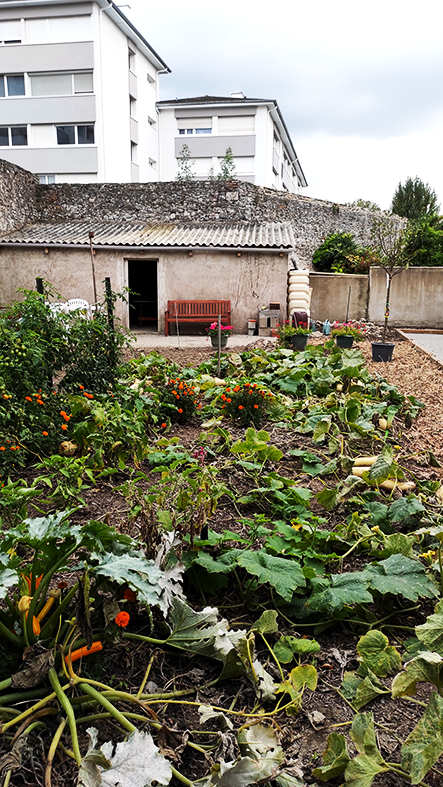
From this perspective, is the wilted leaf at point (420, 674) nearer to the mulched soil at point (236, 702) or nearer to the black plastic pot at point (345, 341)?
the mulched soil at point (236, 702)

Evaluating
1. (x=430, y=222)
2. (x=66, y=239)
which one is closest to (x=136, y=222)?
(x=66, y=239)

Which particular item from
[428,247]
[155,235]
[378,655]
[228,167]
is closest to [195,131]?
[228,167]

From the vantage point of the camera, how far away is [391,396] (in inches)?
231

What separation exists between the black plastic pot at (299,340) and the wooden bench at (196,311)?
330 centimetres

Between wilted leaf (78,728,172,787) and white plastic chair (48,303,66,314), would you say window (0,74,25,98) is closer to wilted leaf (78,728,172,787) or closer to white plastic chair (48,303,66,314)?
white plastic chair (48,303,66,314)

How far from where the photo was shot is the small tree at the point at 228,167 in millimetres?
25691

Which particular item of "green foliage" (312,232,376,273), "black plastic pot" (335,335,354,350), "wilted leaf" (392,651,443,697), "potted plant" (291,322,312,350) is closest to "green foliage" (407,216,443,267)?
"green foliage" (312,232,376,273)

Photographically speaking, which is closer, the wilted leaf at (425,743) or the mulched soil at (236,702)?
the wilted leaf at (425,743)

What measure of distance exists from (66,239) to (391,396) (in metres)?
10.5

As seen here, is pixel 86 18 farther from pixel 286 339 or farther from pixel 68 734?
pixel 68 734

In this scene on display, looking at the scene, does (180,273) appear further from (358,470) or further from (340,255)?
(358,470)

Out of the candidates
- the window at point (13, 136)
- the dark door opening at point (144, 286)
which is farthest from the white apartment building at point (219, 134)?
the dark door opening at point (144, 286)

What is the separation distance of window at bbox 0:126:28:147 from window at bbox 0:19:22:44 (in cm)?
332

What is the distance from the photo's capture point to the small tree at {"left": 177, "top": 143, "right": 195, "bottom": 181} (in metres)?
28.0
